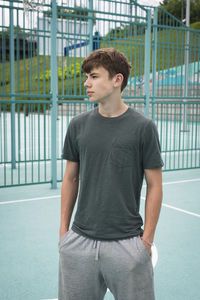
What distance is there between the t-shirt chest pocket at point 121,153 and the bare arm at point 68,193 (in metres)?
0.30

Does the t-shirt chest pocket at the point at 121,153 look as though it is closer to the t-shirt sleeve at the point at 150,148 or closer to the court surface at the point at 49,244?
the t-shirt sleeve at the point at 150,148

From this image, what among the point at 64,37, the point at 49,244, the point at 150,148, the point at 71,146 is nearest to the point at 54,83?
the point at 64,37

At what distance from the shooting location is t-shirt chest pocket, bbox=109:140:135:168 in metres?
1.79

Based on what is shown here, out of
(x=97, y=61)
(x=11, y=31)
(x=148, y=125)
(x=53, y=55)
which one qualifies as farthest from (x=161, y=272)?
(x=11, y=31)

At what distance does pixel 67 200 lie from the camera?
6.56ft

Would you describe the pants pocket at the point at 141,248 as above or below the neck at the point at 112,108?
below

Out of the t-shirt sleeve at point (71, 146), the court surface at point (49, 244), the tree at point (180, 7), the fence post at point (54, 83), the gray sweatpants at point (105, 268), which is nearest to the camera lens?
the gray sweatpants at point (105, 268)

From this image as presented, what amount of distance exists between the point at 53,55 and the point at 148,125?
520cm

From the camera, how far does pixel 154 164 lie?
183cm

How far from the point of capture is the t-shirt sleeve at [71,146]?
1.96 metres

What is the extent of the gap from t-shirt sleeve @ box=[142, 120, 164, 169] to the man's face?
245mm

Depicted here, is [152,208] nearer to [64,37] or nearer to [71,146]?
[71,146]

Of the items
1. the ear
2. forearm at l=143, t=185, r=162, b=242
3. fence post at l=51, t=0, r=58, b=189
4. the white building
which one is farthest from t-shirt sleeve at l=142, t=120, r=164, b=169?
the white building

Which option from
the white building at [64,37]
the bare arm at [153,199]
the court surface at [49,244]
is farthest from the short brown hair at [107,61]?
the white building at [64,37]
